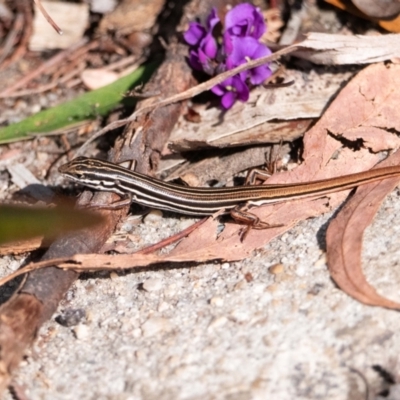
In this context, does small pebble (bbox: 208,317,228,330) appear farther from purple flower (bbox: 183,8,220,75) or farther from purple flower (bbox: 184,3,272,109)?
purple flower (bbox: 183,8,220,75)

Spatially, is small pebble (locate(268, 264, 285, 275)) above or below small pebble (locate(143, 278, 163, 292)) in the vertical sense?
below

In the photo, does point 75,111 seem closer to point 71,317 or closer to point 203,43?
point 203,43

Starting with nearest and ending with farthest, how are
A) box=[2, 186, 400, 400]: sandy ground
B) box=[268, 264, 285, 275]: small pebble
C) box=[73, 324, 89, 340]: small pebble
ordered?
box=[2, 186, 400, 400]: sandy ground, box=[73, 324, 89, 340]: small pebble, box=[268, 264, 285, 275]: small pebble

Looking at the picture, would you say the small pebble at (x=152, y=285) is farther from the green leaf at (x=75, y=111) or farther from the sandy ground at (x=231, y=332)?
the green leaf at (x=75, y=111)

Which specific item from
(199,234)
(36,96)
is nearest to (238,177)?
(199,234)

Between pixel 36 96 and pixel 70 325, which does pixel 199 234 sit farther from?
pixel 36 96

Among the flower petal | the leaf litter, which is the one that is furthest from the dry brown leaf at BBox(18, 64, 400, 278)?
the flower petal

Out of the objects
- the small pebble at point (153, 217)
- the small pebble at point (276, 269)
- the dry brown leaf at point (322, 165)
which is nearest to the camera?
the small pebble at point (276, 269)

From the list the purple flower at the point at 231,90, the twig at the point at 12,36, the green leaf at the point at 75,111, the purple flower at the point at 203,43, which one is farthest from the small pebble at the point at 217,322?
the twig at the point at 12,36
